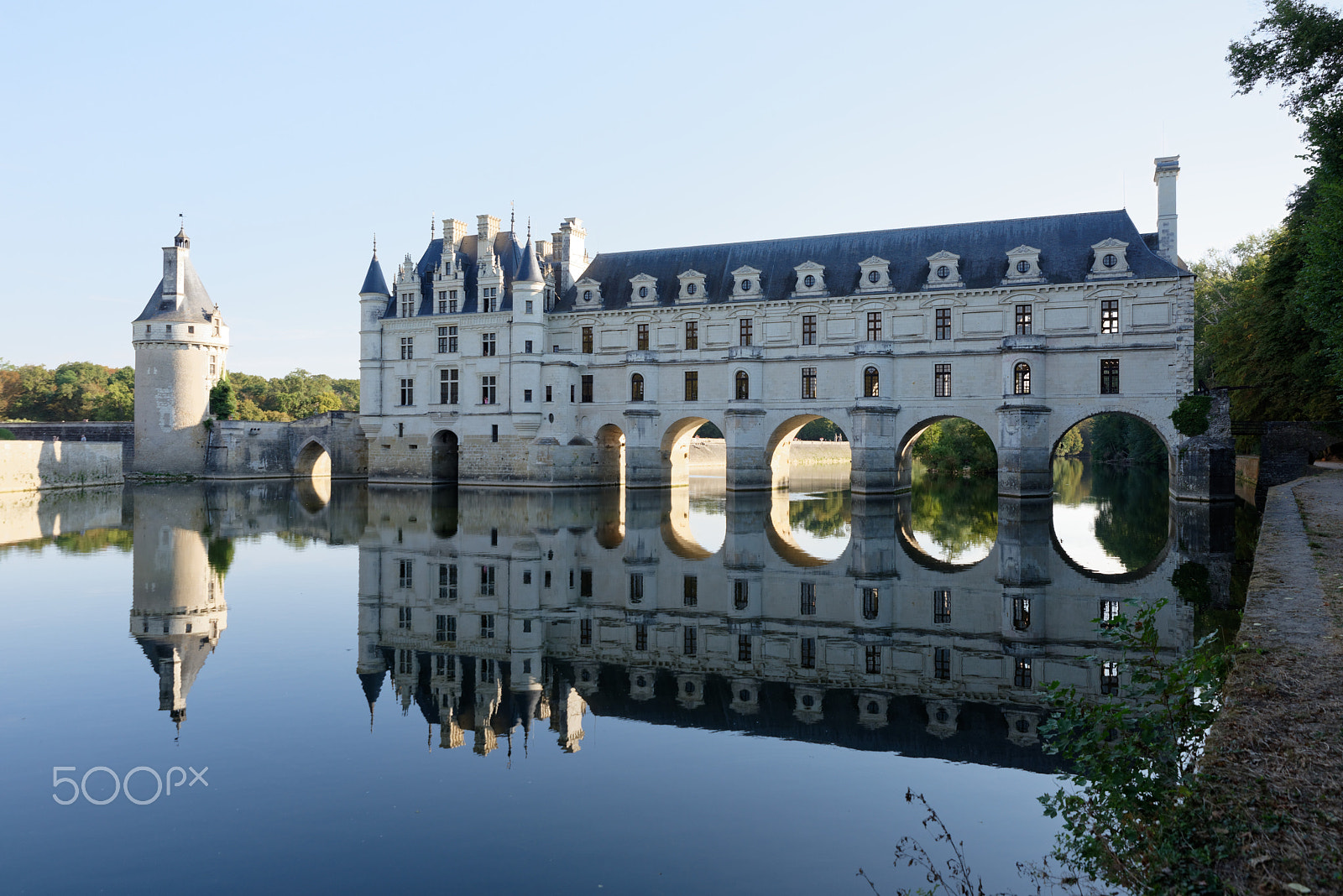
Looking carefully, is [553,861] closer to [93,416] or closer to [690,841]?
[690,841]

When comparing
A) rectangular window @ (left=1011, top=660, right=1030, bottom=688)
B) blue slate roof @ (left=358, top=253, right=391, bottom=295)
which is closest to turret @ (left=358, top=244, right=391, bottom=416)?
blue slate roof @ (left=358, top=253, right=391, bottom=295)

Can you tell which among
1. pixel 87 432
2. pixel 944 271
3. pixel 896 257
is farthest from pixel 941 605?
pixel 87 432

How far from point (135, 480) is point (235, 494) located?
12.6m

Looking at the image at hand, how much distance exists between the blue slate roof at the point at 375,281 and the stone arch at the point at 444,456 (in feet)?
25.5

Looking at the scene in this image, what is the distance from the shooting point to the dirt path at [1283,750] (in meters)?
3.89

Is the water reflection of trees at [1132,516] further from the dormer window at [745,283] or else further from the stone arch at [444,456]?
the stone arch at [444,456]

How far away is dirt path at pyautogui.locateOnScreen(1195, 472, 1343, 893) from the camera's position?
389cm

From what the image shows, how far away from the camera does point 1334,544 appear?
43.9 feet

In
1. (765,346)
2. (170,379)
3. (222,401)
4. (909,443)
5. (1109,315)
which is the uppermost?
(1109,315)

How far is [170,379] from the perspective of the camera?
4759 centimetres

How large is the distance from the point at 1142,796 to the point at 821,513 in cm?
2515

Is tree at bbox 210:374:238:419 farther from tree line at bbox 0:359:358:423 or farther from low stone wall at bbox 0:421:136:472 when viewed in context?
tree line at bbox 0:359:358:423

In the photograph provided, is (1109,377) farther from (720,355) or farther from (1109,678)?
(1109,678)

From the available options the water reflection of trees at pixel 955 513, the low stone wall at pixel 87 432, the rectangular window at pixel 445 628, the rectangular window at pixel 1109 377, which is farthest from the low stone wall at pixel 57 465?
the rectangular window at pixel 1109 377
